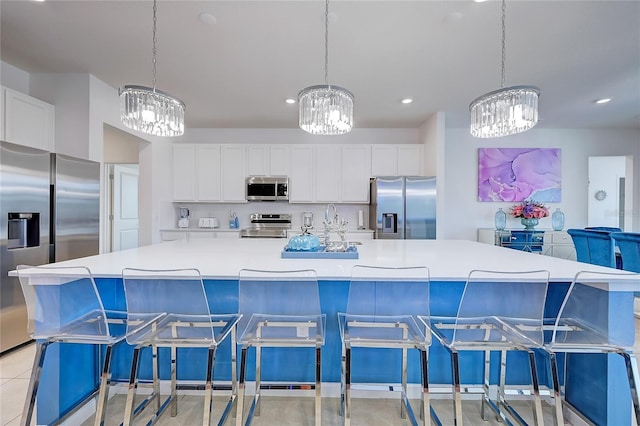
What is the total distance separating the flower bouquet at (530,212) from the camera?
480 centimetres

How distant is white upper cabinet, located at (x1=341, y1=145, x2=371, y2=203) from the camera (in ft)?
15.9

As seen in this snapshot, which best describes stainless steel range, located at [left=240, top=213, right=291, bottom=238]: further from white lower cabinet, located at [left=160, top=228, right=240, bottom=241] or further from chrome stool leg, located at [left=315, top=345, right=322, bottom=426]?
chrome stool leg, located at [left=315, top=345, right=322, bottom=426]

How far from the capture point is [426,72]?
321 cm

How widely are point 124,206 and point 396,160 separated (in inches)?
196

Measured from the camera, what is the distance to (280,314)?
1.46m

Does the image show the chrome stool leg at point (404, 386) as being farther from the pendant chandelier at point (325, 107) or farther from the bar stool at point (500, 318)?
the pendant chandelier at point (325, 107)

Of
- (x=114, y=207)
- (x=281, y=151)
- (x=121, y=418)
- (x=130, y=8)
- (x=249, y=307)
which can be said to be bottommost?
(x=121, y=418)

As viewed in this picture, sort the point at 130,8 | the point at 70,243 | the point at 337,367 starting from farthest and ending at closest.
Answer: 1. the point at 70,243
2. the point at 130,8
3. the point at 337,367

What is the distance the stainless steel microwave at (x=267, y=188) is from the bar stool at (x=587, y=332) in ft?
12.6

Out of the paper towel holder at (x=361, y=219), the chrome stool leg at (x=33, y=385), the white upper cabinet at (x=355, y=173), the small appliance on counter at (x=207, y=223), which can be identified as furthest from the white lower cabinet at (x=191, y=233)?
the chrome stool leg at (x=33, y=385)

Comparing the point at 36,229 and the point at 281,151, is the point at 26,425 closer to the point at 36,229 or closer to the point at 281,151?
the point at 36,229

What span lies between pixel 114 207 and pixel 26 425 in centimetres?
465

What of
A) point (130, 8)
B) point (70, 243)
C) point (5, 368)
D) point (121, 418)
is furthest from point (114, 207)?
point (121, 418)

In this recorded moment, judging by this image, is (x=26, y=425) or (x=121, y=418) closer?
(x=26, y=425)
